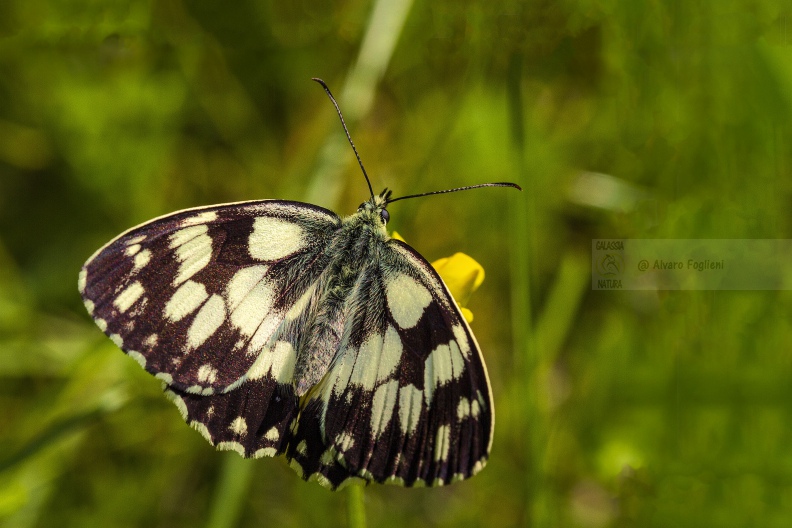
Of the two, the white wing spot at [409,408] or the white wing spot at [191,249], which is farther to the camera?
the white wing spot at [191,249]

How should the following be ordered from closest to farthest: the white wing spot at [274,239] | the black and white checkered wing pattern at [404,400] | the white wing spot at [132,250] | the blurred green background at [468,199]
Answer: the black and white checkered wing pattern at [404,400]
the white wing spot at [132,250]
the white wing spot at [274,239]
the blurred green background at [468,199]

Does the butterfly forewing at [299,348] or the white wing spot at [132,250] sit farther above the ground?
the white wing spot at [132,250]

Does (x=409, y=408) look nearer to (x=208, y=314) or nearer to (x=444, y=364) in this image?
(x=444, y=364)

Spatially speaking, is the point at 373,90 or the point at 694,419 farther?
the point at 373,90

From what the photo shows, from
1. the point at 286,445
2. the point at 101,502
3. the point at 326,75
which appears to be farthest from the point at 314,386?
the point at 326,75

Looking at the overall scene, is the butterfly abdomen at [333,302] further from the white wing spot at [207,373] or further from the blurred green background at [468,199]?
the blurred green background at [468,199]

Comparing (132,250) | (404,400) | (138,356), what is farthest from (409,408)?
(132,250)

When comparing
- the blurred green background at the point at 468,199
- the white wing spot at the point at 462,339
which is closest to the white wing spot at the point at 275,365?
the white wing spot at the point at 462,339

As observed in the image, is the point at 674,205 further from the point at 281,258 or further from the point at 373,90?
the point at 281,258

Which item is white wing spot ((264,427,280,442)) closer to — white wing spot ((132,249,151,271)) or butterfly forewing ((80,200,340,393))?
butterfly forewing ((80,200,340,393))
